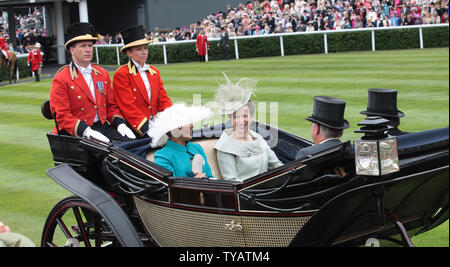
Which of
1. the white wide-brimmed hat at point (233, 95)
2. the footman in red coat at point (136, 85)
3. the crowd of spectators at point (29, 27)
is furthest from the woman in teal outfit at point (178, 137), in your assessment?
the crowd of spectators at point (29, 27)

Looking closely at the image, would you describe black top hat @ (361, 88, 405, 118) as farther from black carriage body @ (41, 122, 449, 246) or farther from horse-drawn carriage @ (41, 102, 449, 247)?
black carriage body @ (41, 122, 449, 246)

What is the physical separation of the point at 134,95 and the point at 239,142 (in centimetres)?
148

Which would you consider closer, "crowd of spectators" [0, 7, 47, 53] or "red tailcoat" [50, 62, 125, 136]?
"red tailcoat" [50, 62, 125, 136]

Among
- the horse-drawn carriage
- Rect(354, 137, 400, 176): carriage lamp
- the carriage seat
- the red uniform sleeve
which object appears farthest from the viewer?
the red uniform sleeve

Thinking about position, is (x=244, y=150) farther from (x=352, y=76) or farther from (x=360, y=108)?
(x=352, y=76)

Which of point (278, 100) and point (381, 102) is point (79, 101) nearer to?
point (381, 102)

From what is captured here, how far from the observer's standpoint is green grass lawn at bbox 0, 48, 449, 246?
221 inches

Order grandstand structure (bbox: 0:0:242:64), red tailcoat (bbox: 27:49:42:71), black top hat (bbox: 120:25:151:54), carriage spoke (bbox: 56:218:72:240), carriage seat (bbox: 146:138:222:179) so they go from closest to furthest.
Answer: carriage spoke (bbox: 56:218:72:240) → carriage seat (bbox: 146:138:222:179) → black top hat (bbox: 120:25:151:54) → red tailcoat (bbox: 27:49:42:71) → grandstand structure (bbox: 0:0:242:64)

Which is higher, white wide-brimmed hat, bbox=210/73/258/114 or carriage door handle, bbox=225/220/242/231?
white wide-brimmed hat, bbox=210/73/258/114

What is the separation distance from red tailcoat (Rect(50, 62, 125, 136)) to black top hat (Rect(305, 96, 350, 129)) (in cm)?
194

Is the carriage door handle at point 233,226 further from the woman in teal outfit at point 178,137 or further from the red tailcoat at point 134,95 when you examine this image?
the red tailcoat at point 134,95

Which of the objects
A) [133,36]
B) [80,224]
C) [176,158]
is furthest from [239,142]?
[133,36]

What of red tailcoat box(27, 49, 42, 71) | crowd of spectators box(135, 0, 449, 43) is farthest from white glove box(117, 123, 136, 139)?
red tailcoat box(27, 49, 42, 71)

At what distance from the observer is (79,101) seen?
5.09m
